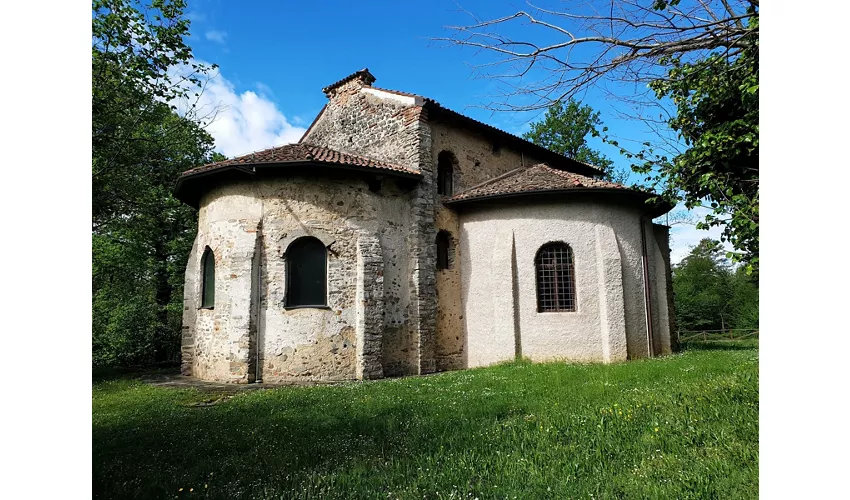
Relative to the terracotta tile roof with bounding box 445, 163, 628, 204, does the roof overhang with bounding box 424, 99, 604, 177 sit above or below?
above

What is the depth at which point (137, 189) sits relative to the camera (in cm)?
1162

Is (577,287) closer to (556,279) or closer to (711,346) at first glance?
(556,279)

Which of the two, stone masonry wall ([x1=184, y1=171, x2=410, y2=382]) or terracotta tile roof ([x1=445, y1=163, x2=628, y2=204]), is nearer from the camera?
stone masonry wall ([x1=184, y1=171, x2=410, y2=382])

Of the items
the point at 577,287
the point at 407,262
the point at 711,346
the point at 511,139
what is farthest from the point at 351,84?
the point at 711,346

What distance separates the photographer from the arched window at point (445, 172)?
13.6 m

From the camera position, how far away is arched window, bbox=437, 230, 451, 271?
13031 mm

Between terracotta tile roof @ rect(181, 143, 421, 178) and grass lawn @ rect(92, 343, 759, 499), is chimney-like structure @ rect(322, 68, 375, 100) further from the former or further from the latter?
grass lawn @ rect(92, 343, 759, 499)

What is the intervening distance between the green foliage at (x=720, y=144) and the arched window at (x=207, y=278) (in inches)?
405

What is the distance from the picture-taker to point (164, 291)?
796 inches

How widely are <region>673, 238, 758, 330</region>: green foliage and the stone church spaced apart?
23.4 metres

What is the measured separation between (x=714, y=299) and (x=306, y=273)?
33.9 metres

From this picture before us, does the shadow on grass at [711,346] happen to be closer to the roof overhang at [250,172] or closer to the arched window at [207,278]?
the roof overhang at [250,172]

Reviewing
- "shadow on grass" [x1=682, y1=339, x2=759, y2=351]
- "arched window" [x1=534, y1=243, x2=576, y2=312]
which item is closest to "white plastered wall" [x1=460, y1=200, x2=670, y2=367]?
"arched window" [x1=534, y1=243, x2=576, y2=312]

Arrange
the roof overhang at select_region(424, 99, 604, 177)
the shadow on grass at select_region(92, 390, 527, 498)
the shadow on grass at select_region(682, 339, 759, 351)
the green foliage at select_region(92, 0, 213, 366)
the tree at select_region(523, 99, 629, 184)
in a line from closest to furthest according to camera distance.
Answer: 1. the shadow on grass at select_region(92, 390, 527, 498)
2. the green foliage at select_region(92, 0, 213, 366)
3. the roof overhang at select_region(424, 99, 604, 177)
4. the shadow on grass at select_region(682, 339, 759, 351)
5. the tree at select_region(523, 99, 629, 184)
